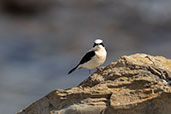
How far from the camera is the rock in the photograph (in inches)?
468

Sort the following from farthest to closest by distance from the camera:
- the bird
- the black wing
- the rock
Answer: the black wing, the bird, the rock

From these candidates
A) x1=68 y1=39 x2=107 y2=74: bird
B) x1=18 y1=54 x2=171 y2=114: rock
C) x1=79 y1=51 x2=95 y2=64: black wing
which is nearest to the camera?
x1=18 y1=54 x2=171 y2=114: rock

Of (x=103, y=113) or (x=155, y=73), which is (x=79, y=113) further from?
(x=155, y=73)

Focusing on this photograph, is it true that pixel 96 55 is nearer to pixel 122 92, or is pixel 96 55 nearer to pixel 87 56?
pixel 87 56

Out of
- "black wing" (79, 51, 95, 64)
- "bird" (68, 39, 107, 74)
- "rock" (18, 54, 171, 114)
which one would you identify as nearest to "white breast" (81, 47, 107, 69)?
"bird" (68, 39, 107, 74)

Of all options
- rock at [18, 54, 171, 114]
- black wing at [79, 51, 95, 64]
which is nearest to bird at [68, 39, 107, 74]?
black wing at [79, 51, 95, 64]

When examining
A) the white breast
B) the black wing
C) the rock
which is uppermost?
the black wing

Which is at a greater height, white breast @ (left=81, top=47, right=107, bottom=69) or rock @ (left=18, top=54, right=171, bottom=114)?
white breast @ (left=81, top=47, right=107, bottom=69)

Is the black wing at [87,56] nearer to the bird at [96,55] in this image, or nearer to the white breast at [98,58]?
the bird at [96,55]

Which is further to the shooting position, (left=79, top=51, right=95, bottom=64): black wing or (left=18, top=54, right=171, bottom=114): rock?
(left=79, top=51, right=95, bottom=64): black wing

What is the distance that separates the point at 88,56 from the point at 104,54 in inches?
25.7

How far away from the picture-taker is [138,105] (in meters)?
11.9

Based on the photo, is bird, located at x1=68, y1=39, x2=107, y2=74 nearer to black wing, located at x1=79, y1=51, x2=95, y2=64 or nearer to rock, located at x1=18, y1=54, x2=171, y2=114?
black wing, located at x1=79, y1=51, x2=95, y2=64

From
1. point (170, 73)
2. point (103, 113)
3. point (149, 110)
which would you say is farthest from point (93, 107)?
point (170, 73)
